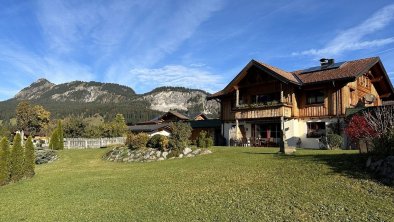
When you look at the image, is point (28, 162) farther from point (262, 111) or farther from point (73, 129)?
point (73, 129)

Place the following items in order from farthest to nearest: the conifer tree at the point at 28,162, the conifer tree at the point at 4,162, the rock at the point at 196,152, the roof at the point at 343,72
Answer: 1. the roof at the point at 343,72
2. the rock at the point at 196,152
3. the conifer tree at the point at 28,162
4. the conifer tree at the point at 4,162

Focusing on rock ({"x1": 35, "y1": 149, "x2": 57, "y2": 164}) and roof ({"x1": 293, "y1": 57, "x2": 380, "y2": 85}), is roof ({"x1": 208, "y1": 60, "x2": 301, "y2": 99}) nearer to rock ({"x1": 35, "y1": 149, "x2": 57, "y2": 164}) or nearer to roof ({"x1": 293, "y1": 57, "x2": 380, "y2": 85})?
roof ({"x1": 293, "y1": 57, "x2": 380, "y2": 85})

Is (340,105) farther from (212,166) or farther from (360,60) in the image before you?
(212,166)

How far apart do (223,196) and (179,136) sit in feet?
43.2

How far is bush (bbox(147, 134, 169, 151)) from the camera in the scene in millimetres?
23781

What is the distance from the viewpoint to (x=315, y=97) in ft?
90.5

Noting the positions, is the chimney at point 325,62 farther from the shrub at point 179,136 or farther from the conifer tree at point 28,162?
the conifer tree at point 28,162

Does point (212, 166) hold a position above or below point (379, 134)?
below

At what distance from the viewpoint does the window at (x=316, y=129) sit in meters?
26.7

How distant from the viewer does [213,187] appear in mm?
11398

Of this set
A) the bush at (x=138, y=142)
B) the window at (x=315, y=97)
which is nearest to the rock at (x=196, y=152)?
the bush at (x=138, y=142)

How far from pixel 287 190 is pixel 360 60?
75.8 feet

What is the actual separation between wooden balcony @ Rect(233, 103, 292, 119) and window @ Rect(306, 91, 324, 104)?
1847 millimetres

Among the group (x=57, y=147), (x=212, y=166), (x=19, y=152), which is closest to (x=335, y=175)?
(x=212, y=166)
